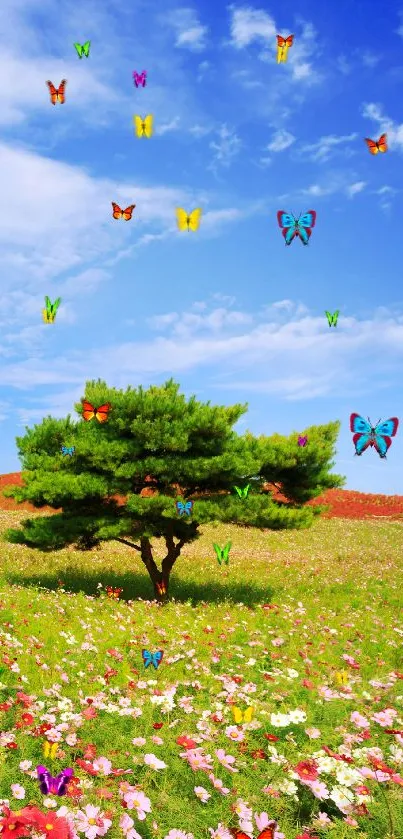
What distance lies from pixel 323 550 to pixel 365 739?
68.4 feet

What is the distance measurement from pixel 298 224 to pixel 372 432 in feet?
16.0

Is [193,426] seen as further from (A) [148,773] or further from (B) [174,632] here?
(A) [148,773]

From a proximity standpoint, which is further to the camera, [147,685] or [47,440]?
[47,440]

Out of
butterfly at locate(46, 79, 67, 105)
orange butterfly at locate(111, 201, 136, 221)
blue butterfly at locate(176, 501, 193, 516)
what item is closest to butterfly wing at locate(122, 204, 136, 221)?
orange butterfly at locate(111, 201, 136, 221)

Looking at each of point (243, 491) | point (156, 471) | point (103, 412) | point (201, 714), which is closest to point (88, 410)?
point (103, 412)

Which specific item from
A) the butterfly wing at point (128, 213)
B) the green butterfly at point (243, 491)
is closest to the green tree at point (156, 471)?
the green butterfly at point (243, 491)

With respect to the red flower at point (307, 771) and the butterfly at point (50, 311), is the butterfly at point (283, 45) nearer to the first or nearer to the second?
the butterfly at point (50, 311)

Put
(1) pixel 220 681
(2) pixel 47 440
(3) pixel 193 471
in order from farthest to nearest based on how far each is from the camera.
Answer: (2) pixel 47 440, (3) pixel 193 471, (1) pixel 220 681

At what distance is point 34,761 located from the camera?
5.21m

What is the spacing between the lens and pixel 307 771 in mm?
4418

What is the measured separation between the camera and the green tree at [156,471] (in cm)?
1454

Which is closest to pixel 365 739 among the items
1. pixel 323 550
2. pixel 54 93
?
pixel 54 93

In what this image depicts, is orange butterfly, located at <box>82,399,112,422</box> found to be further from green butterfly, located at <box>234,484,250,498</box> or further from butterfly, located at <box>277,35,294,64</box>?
butterfly, located at <box>277,35,294,64</box>

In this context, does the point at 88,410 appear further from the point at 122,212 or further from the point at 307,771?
the point at 307,771
